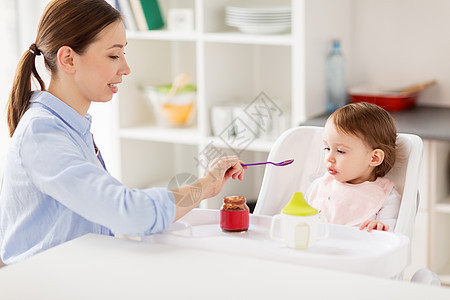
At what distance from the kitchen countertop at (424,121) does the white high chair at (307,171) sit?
0.65 meters

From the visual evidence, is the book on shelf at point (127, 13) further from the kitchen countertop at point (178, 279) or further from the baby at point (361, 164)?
the kitchen countertop at point (178, 279)

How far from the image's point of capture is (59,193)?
4.82 ft

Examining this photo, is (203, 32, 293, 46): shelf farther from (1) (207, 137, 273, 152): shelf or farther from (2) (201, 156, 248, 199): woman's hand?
(2) (201, 156, 248, 199): woman's hand

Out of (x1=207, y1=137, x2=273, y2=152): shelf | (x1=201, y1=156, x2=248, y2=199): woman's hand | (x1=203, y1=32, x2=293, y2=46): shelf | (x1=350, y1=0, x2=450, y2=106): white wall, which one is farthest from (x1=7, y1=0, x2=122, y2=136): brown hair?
(x1=350, y1=0, x2=450, y2=106): white wall

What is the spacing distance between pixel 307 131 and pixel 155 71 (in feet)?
5.22

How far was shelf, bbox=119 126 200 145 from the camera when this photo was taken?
316 cm

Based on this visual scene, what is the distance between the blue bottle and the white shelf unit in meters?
0.05

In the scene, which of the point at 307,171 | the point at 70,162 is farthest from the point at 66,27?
the point at 307,171

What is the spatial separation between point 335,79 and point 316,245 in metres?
1.55

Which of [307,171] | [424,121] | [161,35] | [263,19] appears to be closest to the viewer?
[307,171]

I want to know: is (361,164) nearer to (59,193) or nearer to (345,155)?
(345,155)

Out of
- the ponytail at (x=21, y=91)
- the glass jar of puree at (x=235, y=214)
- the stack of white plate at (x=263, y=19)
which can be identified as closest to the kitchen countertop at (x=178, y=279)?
the glass jar of puree at (x=235, y=214)

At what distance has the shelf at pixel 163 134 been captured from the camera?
Result: 10.4ft

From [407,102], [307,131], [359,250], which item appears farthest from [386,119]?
[407,102]
